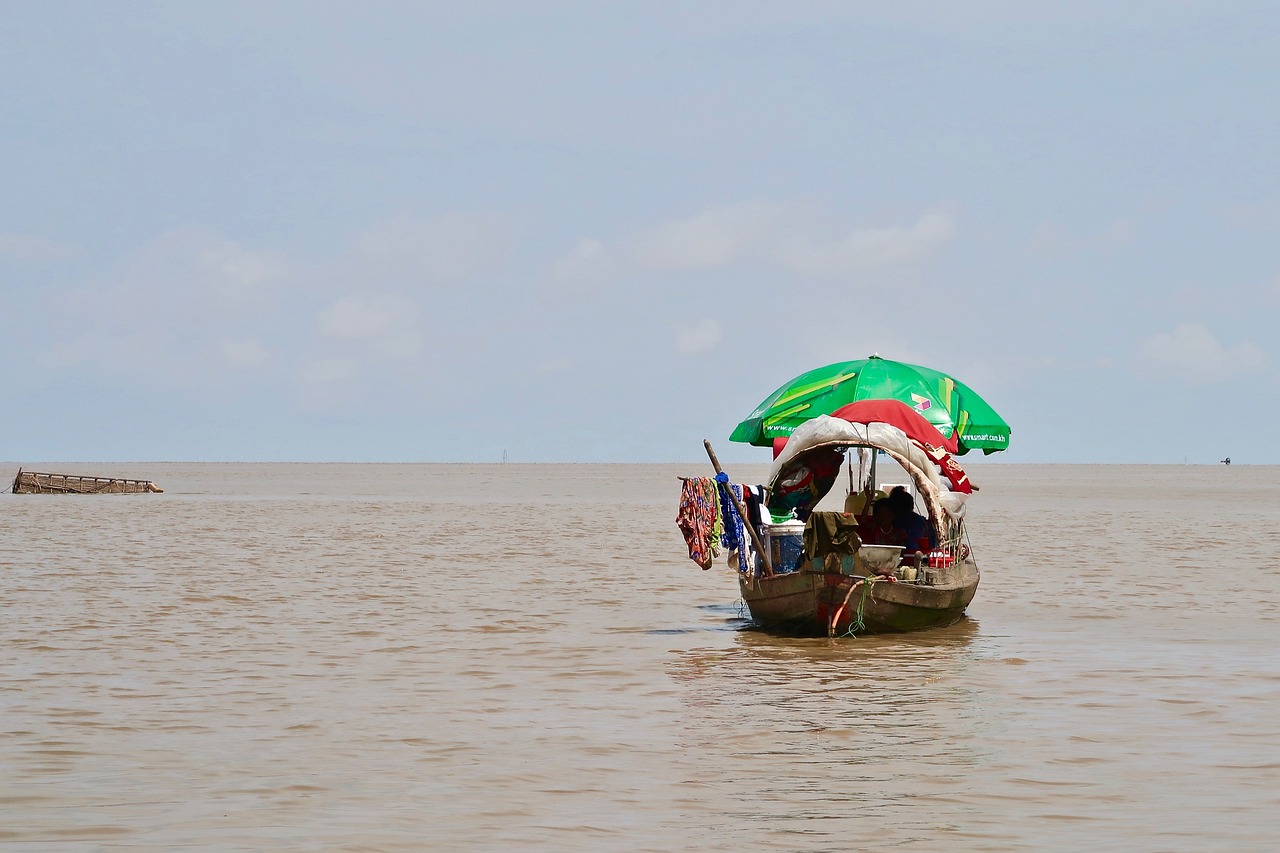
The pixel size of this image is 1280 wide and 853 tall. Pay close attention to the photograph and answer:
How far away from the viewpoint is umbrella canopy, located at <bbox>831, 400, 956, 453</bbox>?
2028 centimetres

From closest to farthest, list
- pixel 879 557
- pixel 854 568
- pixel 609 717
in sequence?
pixel 609 717 → pixel 854 568 → pixel 879 557

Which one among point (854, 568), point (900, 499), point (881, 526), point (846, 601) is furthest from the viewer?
point (900, 499)

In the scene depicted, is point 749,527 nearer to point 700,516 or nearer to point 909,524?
point 700,516

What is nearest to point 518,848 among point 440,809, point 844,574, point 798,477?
point 440,809

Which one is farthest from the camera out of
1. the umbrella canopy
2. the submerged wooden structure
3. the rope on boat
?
the submerged wooden structure

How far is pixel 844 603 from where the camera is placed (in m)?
18.3

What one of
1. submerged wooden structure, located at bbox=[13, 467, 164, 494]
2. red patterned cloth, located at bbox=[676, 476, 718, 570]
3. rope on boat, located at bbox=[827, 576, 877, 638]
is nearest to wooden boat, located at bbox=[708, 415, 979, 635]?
rope on boat, located at bbox=[827, 576, 877, 638]

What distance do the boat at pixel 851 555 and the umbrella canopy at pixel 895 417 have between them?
0.11 feet

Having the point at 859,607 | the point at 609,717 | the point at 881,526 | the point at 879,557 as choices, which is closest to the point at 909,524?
the point at 881,526

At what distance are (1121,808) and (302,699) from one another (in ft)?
26.3

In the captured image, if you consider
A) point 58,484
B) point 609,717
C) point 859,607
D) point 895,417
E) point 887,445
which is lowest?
point 609,717

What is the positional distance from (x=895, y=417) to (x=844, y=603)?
339cm

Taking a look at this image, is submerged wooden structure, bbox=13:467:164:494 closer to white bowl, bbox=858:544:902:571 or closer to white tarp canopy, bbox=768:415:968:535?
white tarp canopy, bbox=768:415:968:535

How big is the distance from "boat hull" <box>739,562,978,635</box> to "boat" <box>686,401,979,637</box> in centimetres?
1
